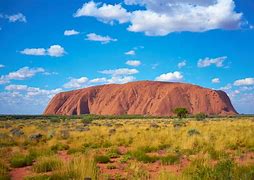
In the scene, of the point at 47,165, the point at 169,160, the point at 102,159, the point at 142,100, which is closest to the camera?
the point at 47,165

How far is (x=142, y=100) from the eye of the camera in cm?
16038

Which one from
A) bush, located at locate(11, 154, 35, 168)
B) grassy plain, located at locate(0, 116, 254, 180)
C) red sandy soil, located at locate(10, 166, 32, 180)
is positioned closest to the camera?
grassy plain, located at locate(0, 116, 254, 180)

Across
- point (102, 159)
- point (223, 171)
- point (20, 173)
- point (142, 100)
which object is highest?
point (142, 100)

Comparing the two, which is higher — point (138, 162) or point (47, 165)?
point (47, 165)

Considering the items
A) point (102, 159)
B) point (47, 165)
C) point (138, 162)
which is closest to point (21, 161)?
point (47, 165)

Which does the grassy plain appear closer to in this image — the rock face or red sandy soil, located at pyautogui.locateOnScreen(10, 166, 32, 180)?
red sandy soil, located at pyautogui.locateOnScreen(10, 166, 32, 180)

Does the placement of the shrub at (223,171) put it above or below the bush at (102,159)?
above

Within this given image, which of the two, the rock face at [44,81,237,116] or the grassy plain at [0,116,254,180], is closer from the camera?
the grassy plain at [0,116,254,180]

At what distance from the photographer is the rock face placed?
147m

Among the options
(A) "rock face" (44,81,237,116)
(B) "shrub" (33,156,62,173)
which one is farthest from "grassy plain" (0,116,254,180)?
(A) "rock face" (44,81,237,116)

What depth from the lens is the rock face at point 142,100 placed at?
147250 millimetres

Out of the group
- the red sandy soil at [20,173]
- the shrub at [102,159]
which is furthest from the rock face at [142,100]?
the red sandy soil at [20,173]

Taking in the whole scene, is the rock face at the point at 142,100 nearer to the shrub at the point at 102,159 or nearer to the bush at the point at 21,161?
the shrub at the point at 102,159

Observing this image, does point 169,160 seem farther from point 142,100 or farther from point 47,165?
point 142,100
